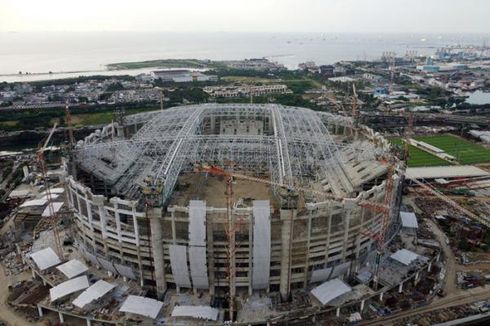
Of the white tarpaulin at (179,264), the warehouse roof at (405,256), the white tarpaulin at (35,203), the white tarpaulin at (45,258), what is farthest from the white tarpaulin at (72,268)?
the warehouse roof at (405,256)

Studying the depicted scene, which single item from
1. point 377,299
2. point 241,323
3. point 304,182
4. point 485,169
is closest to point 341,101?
point 485,169

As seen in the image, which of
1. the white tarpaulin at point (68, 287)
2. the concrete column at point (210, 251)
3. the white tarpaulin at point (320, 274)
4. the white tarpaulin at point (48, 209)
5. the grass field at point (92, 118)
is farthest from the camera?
the grass field at point (92, 118)

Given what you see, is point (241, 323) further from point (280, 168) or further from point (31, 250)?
point (31, 250)

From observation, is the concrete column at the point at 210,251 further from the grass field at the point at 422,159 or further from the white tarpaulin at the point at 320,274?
the grass field at the point at 422,159

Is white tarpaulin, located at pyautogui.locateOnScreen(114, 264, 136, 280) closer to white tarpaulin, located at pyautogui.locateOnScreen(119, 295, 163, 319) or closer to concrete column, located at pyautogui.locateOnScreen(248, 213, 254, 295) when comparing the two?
white tarpaulin, located at pyautogui.locateOnScreen(119, 295, 163, 319)

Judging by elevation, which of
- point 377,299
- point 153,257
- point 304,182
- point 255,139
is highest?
point 255,139

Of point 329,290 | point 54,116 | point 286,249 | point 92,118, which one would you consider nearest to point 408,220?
point 329,290

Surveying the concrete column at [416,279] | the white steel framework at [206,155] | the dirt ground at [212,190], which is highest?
the white steel framework at [206,155]
